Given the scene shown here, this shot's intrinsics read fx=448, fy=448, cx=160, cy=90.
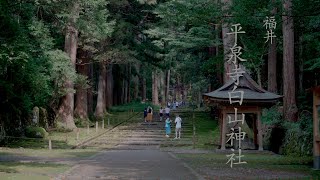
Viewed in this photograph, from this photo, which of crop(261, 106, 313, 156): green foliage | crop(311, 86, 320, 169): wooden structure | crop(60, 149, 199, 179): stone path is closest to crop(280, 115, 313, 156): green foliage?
crop(261, 106, 313, 156): green foliage

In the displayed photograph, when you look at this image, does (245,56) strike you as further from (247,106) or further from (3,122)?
(3,122)


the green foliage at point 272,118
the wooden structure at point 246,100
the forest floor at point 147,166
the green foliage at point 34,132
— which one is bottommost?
the forest floor at point 147,166

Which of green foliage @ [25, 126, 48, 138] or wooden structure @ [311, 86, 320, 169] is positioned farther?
green foliage @ [25, 126, 48, 138]

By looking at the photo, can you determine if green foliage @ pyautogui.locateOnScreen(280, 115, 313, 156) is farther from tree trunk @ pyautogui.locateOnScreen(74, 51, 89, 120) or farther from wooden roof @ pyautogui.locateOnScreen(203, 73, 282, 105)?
tree trunk @ pyautogui.locateOnScreen(74, 51, 89, 120)

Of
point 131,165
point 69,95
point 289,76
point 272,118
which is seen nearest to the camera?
point 131,165

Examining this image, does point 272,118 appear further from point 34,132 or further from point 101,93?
point 101,93

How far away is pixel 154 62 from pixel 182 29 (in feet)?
22.1

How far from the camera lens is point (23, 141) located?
2509 cm

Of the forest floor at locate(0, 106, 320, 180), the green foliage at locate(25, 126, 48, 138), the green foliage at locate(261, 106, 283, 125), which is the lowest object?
the forest floor at locate(0, 106, 320, 180)

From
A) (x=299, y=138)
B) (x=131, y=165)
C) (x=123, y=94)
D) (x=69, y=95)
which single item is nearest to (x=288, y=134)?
(x=299, y=138)

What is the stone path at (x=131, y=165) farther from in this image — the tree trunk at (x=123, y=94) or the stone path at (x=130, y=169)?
the tree trunk at (x=123, y=94)

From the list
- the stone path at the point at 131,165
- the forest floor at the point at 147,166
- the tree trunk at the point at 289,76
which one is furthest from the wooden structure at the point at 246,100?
the stone path at the point at 131,165

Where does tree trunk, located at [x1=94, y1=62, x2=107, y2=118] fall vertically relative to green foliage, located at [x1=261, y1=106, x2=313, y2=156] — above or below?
above

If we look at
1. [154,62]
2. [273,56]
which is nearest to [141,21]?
[154,62]
